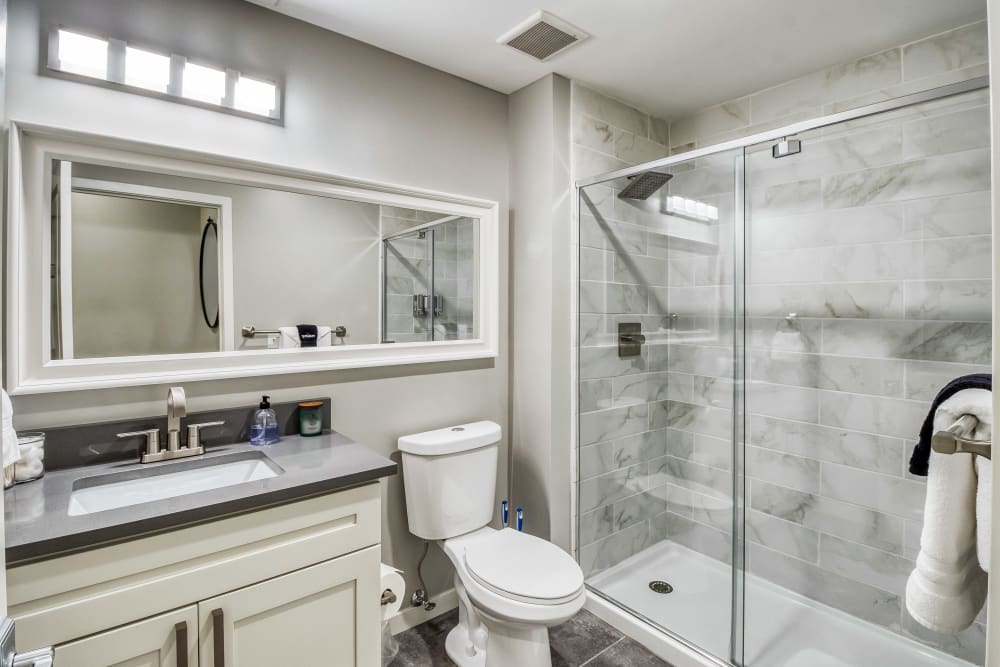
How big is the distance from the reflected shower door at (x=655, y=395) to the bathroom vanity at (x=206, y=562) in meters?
1.21

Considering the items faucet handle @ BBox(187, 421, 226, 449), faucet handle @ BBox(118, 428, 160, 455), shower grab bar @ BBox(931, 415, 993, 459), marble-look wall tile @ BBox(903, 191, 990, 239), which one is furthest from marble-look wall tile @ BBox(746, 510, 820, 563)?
faucet handle @ BBox(118, 428, 160, 455)

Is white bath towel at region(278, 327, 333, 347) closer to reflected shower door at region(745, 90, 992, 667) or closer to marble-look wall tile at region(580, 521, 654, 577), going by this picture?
marble-look wall tile at region(580, 521, 654, 577)

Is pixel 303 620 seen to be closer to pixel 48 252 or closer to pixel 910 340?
pixel 48 252

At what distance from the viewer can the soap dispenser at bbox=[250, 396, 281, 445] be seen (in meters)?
1.73

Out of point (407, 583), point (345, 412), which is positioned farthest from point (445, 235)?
point (407, 583)

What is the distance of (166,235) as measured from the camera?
163cm

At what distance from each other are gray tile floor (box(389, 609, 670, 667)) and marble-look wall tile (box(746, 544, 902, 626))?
513 mm

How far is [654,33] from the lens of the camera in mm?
1967

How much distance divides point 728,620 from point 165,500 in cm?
198

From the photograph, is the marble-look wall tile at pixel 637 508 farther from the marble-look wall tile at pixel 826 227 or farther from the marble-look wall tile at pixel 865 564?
the marble-look wall tile at pixel 826 227

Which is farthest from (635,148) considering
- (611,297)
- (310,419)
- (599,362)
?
(310,419)

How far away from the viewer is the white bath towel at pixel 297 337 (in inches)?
72.8

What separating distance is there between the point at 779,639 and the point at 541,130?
231cm

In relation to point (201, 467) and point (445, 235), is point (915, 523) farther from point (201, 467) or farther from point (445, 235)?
point (201, 467)
